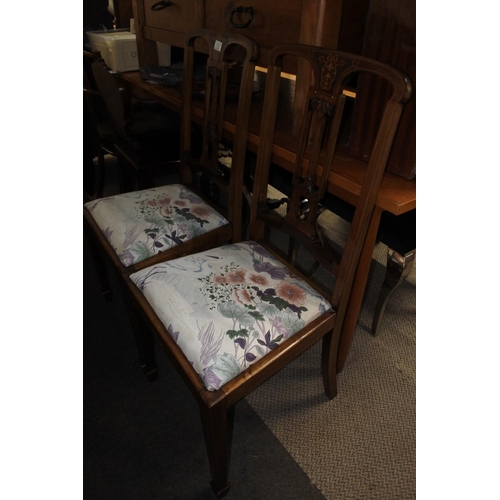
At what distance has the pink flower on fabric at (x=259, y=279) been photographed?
101cm

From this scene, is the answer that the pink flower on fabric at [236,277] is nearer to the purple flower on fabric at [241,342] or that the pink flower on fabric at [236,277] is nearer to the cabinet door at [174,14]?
the purple flower on fabric at [241,342]

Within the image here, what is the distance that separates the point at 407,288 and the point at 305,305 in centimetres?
97

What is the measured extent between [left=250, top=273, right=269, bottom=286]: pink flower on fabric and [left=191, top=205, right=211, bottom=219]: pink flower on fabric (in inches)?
15.1

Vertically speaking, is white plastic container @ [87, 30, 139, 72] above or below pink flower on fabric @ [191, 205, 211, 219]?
above

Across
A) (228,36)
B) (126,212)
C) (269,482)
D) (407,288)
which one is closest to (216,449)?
(269,482)

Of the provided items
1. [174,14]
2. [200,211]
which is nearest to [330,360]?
[200,211]

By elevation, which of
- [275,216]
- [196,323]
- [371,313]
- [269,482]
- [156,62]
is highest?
[156,62]

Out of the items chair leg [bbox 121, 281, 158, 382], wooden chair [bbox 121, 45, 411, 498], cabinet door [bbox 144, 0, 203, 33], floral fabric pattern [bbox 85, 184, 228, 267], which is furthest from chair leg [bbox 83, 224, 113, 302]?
cabinet door [bbox 144, 0, 203, 33]

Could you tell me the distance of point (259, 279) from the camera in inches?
40.2

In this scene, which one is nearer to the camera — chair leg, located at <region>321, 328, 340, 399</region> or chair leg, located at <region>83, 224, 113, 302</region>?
chair leg, located at <region>321, 328, 340, 399</region>

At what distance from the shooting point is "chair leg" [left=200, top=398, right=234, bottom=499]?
0.82 m

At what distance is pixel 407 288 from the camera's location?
1.75 m

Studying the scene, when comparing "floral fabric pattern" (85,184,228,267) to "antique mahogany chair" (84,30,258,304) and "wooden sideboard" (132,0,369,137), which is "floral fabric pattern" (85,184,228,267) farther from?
"wooden sideboard" (132,0,369,137)

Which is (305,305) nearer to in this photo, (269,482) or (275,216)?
(275,216)
